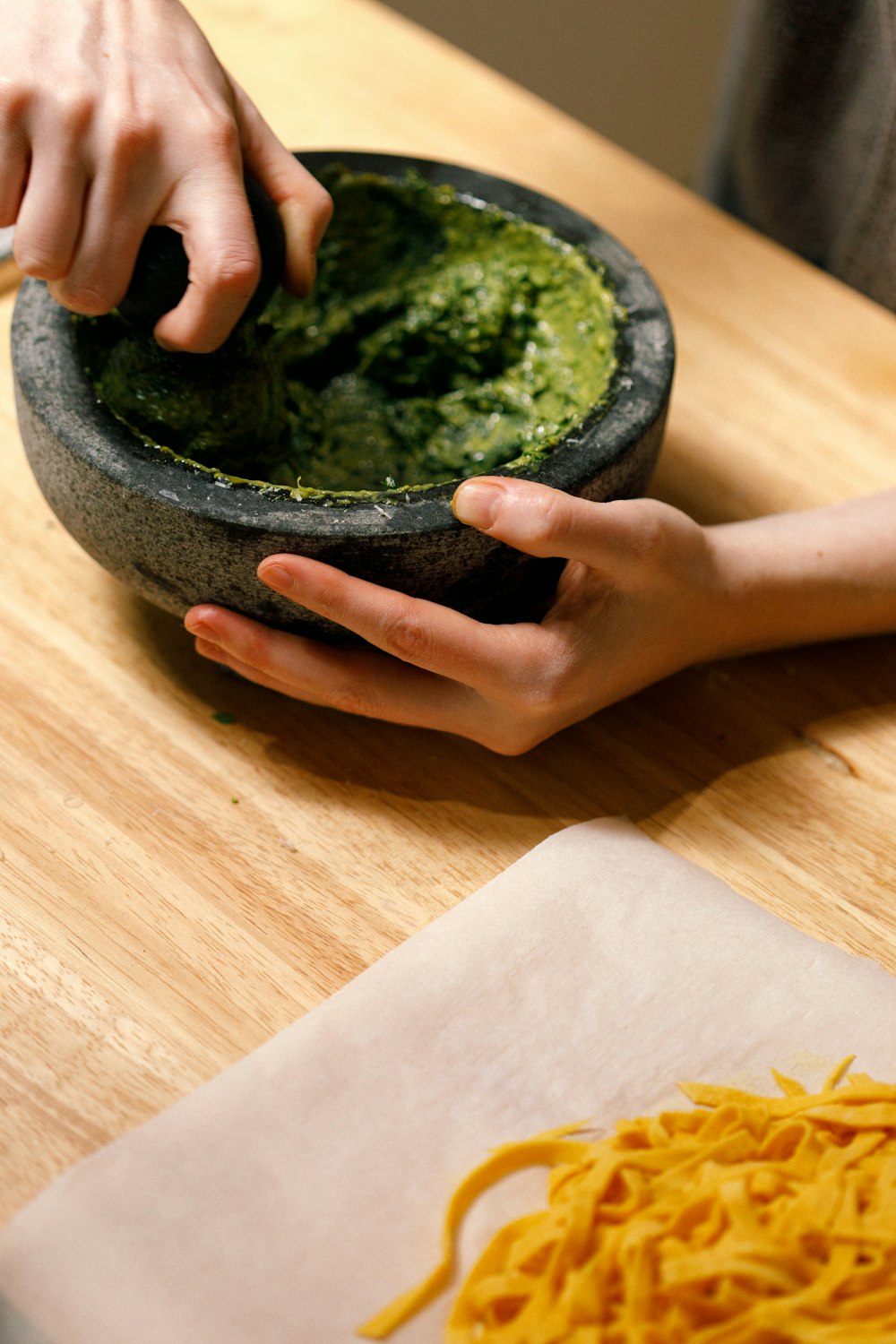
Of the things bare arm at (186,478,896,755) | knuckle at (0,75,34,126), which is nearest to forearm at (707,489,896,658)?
bare arm at (186,478,896,755)

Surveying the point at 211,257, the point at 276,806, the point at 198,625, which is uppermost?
the point at 211,257

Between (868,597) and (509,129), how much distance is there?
3.19ft

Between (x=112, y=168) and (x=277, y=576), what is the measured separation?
0.34 meters

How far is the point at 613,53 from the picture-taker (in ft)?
11.1

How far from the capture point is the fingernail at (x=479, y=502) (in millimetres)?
845

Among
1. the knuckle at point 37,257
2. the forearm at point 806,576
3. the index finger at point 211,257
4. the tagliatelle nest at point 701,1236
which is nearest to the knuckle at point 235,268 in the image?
the index finger at point 211,257

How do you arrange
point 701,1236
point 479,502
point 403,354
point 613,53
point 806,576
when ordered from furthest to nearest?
1. point 613,53
2. point 403,354
3. point 806,576
4. point 479,502
5. point 701,1236

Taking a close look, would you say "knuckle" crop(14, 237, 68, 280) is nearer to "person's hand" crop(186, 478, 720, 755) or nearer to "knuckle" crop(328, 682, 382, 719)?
"person's hand" crop(186, 478, 720, 755)

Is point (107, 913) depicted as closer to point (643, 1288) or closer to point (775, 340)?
point (643, 1288)

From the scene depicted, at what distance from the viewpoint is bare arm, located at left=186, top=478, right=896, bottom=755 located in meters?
0.86

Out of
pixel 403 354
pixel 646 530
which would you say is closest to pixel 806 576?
pixel 646 530

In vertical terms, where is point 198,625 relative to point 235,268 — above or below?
below

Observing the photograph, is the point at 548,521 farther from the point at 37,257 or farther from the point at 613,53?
the point at 613,53

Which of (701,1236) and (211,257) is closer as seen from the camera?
(701,1236)
